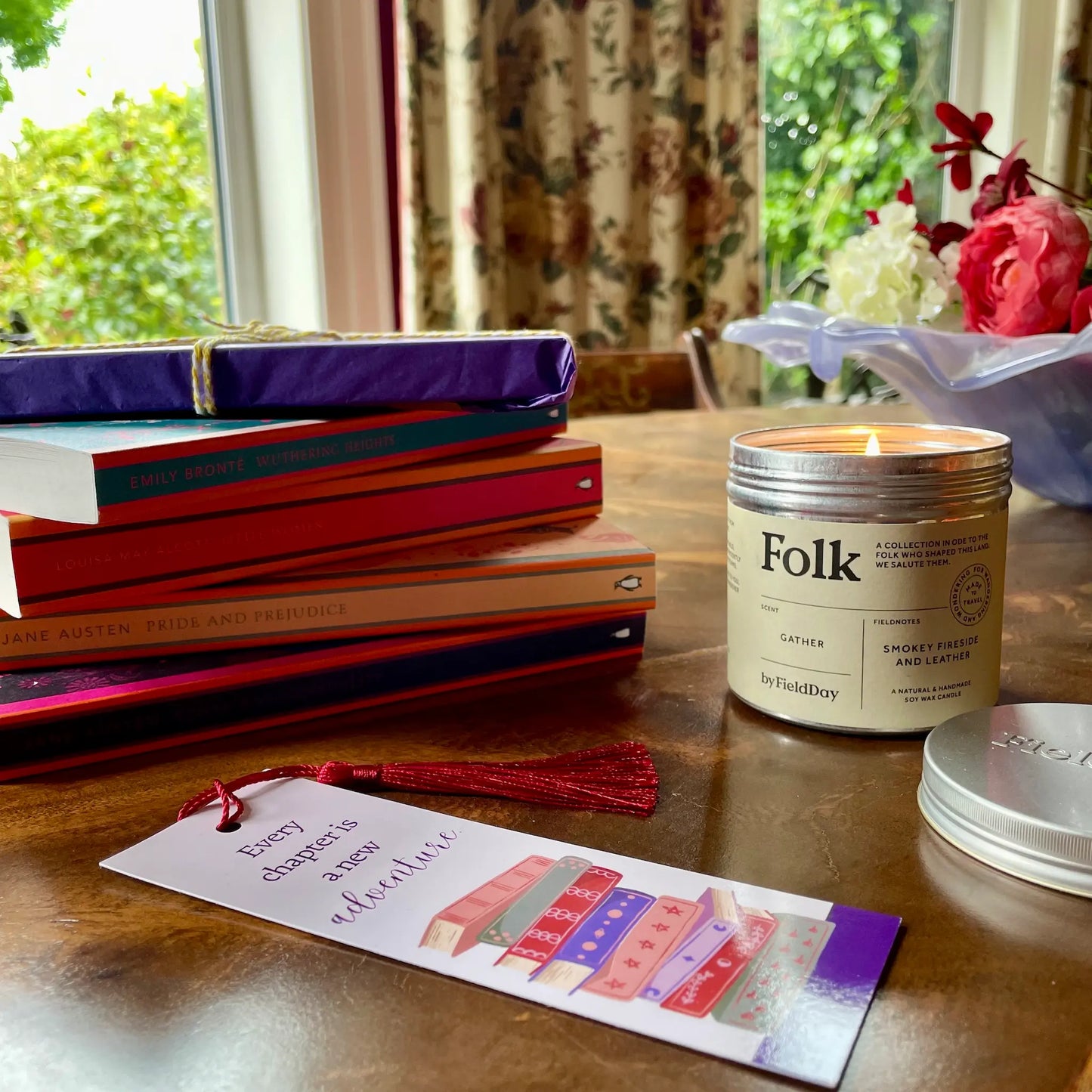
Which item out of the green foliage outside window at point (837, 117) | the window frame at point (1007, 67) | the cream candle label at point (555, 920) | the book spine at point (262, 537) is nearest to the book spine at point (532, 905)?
the cream candle label at point (555, 920)

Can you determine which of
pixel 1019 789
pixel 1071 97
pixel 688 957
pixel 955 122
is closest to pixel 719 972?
pixel 688 957

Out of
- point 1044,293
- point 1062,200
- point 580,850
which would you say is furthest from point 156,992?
point 1062,200

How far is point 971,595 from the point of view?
0.46 metres

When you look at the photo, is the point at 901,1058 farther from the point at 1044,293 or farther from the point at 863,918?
the point at 1044,293

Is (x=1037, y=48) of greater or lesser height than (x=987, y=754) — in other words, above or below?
above

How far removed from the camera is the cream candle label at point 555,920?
293mm

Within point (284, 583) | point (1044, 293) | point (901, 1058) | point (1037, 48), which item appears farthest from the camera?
point (1037, 48)

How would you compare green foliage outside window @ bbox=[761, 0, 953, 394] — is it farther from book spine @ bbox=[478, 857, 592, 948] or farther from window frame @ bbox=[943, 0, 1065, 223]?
book spine @ bbox=[478, 857, 592, 948]

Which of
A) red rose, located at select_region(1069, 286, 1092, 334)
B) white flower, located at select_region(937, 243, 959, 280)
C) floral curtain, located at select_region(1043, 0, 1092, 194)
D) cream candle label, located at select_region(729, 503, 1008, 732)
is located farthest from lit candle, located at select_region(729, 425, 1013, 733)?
floral curtain, located at select_region(1043, 0, 1092, 194)

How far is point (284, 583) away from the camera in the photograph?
527mm

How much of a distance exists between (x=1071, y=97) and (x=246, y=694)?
400cm

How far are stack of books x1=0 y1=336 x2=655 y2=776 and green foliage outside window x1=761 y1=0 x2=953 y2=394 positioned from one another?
2.97 meters

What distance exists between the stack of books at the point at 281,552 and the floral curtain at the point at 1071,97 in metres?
3.67

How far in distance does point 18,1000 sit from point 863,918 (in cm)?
25
